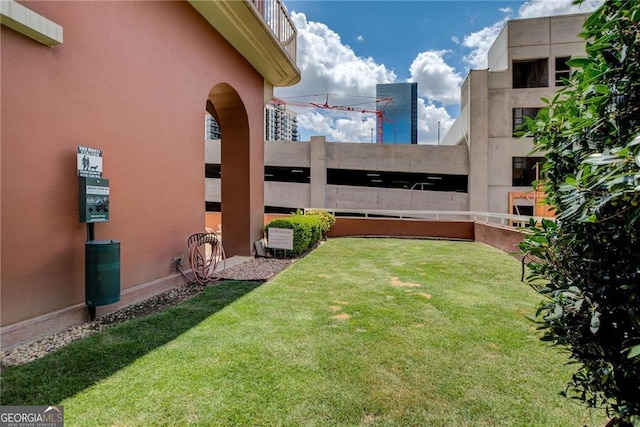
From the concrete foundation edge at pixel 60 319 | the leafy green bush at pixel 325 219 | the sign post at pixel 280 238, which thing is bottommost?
the concrete foundation edge at pixel 60 319

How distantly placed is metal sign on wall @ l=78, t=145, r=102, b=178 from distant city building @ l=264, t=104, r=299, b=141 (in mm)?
41694

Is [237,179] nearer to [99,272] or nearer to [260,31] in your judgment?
[260,31]

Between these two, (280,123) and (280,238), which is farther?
(280,123)

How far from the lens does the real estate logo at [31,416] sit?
80.3 inches

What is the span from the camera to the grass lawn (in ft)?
6.97

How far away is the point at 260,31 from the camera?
6391 millimetres

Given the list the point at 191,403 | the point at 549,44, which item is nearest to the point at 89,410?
the point at 191,403

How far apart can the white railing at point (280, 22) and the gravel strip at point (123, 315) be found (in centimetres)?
528

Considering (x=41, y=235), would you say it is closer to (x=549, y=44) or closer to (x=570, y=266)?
(x=570, y=266)

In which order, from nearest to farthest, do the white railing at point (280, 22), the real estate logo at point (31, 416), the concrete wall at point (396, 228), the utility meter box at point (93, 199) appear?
the real estate logo at point (31, 416) < the utility meter box at point (93, 199) < the white railing at point (280, 22) < the concrete wall at point (396, 228)

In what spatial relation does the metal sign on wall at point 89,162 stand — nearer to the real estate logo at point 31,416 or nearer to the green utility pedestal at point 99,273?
the green utility pedestal at point 99,273

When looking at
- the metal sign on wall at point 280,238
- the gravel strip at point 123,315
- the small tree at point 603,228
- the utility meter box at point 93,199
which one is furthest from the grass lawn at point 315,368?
the metal sign on wall at point 280,238

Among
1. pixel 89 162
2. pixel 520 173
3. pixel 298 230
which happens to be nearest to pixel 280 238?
pixel 298 230

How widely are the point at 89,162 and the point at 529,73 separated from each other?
24.2 metres
